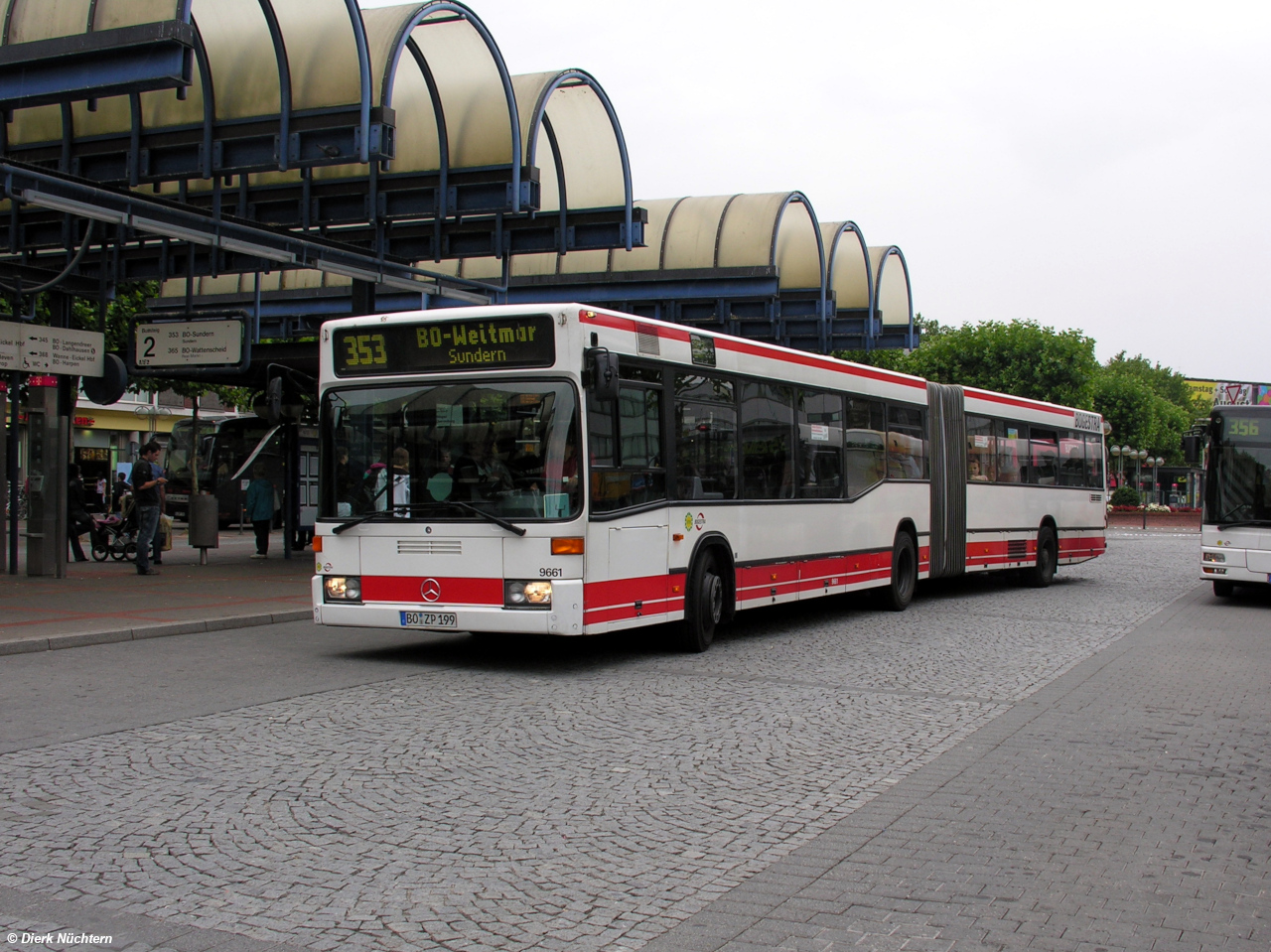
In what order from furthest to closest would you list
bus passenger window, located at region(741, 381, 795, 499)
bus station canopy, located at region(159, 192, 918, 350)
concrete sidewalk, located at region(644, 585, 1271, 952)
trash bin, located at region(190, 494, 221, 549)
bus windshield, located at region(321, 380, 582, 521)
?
bus station canopy, located at region(159, 192, 918, 350) → trash bin, located at region(190, 494, 221, 549) → bus passenger window, located at region(741, 381, 795, 499) → bus windshield, located at region(321, 380, 582, 521) → concrete sidewalk, located at region(644, 585, 1271, 952)

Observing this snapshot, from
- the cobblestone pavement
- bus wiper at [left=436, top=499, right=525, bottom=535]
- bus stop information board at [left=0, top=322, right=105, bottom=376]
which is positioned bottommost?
the cobblestone pavement

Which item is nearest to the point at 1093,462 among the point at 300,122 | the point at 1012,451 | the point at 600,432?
the point at 1012,451

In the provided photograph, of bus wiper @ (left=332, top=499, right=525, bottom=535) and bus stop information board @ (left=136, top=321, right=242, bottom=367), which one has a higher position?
bus stop information board @ (left=136, top=321, right=242, bottom=367)

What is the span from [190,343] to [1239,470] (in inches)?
603

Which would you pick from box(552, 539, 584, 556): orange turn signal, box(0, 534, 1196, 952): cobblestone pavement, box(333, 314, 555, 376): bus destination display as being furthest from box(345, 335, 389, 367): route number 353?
box(0, 534, 1196, 952): cobblestone pavement

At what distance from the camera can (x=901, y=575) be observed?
16.5 m

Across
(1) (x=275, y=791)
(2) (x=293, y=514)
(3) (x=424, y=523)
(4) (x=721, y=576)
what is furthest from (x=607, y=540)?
(2) (x=293, y=514)

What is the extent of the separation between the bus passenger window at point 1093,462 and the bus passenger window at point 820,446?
380 inches

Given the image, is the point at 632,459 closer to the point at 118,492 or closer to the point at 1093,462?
the point at 1093,462

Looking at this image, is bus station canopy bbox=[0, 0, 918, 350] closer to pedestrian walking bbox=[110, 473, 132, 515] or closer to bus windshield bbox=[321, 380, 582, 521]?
bus windshield bbox=[321, 380, 582, 521]

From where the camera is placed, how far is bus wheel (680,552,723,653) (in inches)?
448

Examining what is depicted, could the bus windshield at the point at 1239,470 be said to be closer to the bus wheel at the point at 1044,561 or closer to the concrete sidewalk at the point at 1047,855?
the bus wheel at the point at 1044,561

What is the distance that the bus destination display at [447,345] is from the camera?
10039mm

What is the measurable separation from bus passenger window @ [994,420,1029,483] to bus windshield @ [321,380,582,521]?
37.1 feet
